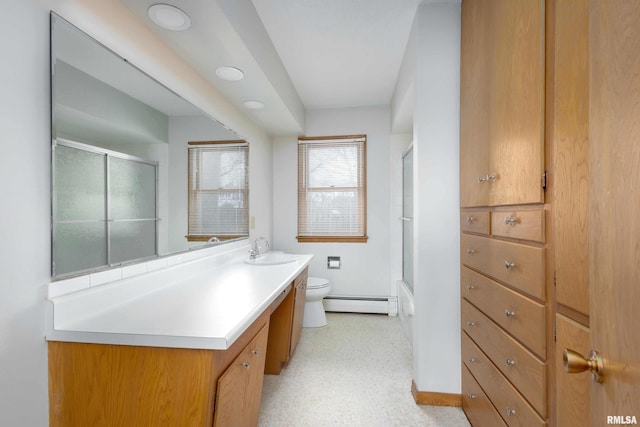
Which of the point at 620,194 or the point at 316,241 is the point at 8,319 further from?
the point at 316,241

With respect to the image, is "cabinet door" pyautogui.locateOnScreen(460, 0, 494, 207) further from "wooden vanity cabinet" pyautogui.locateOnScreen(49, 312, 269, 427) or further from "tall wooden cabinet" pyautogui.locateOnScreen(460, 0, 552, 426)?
"wooden vanity cabinet" pyautogui.locateOnScreen(49, 312, 269, 427)

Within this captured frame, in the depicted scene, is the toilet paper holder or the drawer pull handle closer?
the drawer pull handle

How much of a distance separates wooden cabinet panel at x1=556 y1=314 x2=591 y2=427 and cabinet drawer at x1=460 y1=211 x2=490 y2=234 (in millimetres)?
589

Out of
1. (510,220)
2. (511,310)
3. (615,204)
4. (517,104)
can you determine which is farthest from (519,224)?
(615,204)

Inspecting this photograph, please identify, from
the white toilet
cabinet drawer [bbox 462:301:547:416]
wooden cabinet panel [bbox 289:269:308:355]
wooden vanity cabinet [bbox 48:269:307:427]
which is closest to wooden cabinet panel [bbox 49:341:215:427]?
wooden vanity cabinet [bbox 48:269:307:427]

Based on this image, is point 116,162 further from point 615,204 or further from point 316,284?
point 316,284

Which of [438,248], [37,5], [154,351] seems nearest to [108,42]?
[37,5]

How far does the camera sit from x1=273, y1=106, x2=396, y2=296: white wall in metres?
3.47

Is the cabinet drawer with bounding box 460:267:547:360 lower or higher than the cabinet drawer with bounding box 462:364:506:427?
higher

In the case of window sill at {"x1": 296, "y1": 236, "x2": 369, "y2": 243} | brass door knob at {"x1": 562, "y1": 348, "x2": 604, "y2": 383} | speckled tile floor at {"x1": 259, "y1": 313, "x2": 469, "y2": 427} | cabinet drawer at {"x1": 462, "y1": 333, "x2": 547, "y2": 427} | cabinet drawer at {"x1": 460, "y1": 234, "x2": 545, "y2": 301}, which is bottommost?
speckled tile floor at {"x1": 259, "y1": 313, "x2": 469, "y2": 427}

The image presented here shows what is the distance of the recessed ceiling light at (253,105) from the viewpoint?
96.6 inches

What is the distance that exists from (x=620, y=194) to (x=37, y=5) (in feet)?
5.38

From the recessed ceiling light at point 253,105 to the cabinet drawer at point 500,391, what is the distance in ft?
7.42

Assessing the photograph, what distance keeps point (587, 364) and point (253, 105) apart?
2.54 meters
